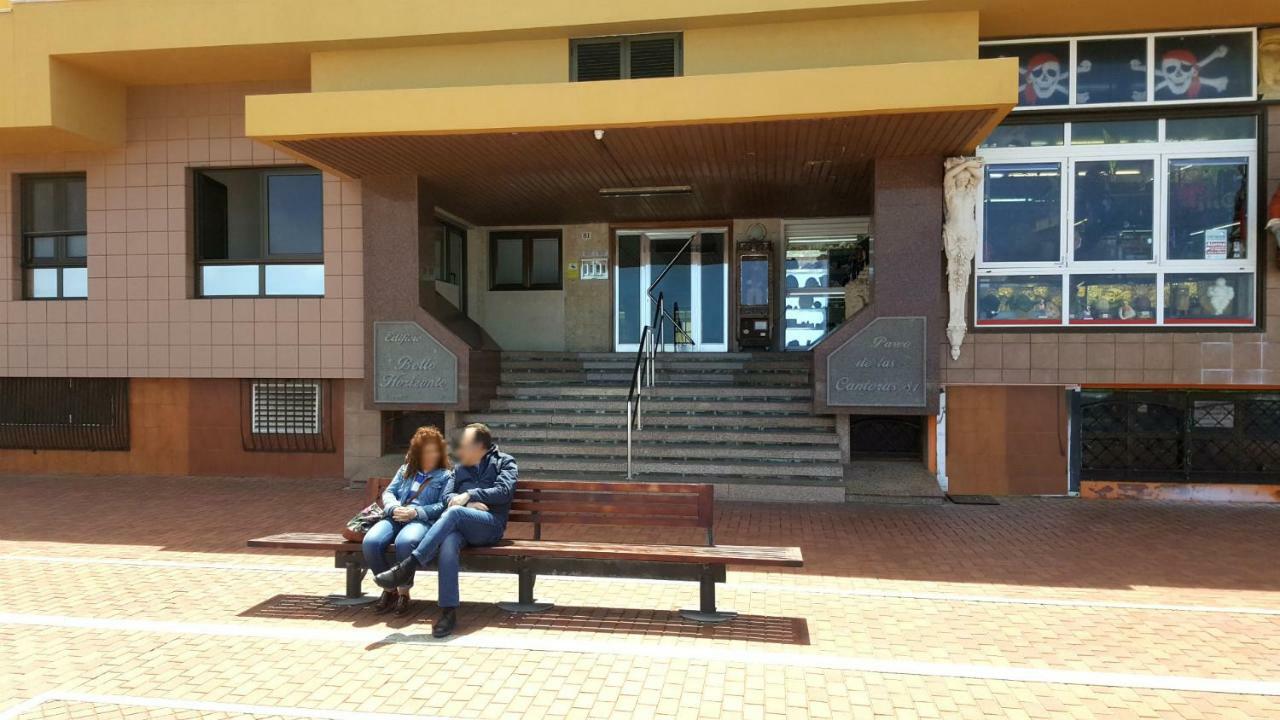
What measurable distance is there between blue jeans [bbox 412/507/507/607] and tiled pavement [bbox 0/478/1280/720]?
1.15 ft

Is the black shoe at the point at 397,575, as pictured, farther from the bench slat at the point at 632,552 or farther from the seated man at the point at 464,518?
the bench slat at the point at 632,552

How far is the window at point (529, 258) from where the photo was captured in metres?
14.3

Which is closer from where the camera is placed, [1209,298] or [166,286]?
[1209,298]

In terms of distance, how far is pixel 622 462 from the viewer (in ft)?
31.7

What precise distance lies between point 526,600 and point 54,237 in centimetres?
1124

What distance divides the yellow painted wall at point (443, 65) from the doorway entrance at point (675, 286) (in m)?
4.56

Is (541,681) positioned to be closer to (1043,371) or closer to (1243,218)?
(1043,371)

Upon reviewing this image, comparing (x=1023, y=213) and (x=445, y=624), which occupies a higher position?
(x=1023, y=213)

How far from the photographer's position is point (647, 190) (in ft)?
37.7

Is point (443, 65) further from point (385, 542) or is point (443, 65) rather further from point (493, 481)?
point (385, 542)

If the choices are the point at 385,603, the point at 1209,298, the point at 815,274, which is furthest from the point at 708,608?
the point at 815,274

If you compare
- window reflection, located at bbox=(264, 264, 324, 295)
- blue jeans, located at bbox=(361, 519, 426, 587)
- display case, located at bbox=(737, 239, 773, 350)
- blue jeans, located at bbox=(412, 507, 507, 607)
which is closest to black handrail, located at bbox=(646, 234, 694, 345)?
display case, located at bbox=(737, 239, 773, 350)

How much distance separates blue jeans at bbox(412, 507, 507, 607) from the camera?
479 centimetres

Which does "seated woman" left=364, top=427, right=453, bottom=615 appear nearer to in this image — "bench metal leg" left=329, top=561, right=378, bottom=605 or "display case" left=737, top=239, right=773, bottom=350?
"bench metal leg" left=329, top=561, right=378, bottom=605
